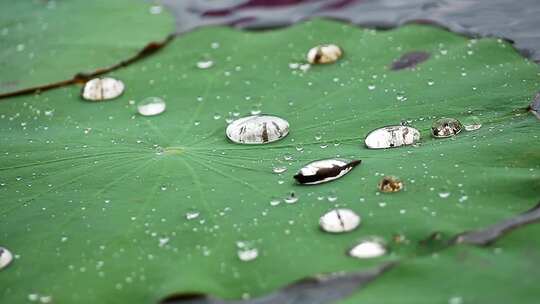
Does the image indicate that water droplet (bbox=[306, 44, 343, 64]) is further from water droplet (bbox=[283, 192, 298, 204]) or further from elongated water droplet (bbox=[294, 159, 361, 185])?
water droplet (bbox=[283, 192, 298, 204])

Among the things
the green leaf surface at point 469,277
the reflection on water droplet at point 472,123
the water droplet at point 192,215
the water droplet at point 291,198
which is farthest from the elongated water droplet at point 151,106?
the green leaf surface at point 469,277

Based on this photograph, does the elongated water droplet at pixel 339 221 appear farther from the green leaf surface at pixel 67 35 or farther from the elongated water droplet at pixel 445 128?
the green leaf surface at pixel 67 35

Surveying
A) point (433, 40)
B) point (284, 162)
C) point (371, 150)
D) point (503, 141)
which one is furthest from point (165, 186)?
point (433, 40)

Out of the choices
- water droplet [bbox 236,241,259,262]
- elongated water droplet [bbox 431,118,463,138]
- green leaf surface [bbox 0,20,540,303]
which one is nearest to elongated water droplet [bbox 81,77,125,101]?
green leaf surface [bbox 0,20,540,303]

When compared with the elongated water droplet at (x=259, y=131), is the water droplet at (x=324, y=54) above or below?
above

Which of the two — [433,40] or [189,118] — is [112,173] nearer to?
[189,118]

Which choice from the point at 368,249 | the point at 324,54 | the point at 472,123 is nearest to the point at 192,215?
the point at 368,249
